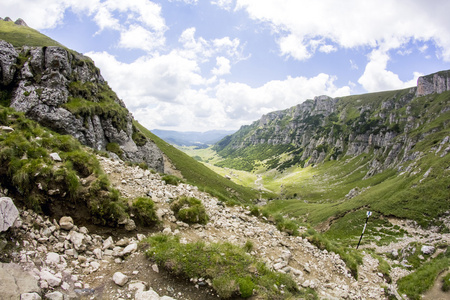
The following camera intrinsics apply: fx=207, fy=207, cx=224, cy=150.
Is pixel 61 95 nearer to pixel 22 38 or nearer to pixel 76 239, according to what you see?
pixel 76 239

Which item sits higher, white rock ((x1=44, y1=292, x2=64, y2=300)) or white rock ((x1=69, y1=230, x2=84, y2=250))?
white rock ((x1=69, y1=230, x2=84, y2=250))

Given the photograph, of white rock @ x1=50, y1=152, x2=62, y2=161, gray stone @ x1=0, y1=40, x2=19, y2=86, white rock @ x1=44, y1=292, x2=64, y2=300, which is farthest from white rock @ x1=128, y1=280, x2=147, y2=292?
gray stone @ x1=0, y1=40, x2=19, y2=86

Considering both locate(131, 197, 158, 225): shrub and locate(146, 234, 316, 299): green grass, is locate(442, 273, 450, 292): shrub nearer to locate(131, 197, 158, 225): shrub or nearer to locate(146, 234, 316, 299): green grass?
locate(146, 234, 316, 299): green grass

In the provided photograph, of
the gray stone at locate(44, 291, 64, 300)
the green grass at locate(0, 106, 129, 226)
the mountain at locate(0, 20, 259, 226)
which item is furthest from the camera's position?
the mountain at locate(0, 20, 259, 226)

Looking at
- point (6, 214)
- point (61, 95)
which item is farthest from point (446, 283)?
point (61, 95)

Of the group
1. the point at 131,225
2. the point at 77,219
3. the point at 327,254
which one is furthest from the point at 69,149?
the point at 327,254

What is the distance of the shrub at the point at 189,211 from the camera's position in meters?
12.7

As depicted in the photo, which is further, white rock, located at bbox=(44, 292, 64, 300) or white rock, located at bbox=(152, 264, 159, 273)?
white rock, located at bbox=(152, 264, 159, 273)

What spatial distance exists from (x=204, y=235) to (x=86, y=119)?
1563 inches

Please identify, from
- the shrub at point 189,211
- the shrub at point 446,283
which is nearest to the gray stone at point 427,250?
the shrub at point 446,283

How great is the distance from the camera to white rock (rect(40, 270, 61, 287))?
19.7 feet

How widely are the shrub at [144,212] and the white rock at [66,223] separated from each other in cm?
284

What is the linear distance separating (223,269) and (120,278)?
12.2 feet

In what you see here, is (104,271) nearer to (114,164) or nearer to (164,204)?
(164,204)
